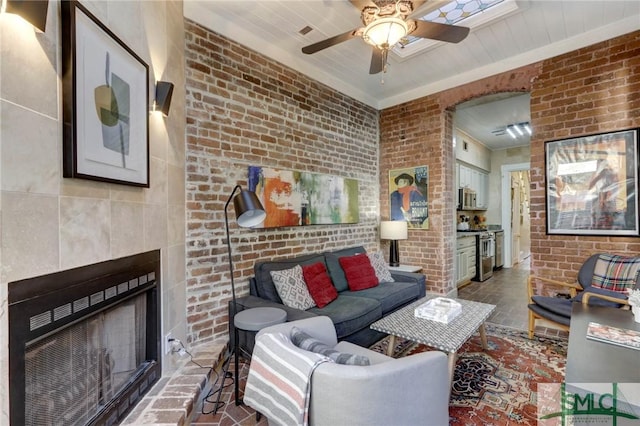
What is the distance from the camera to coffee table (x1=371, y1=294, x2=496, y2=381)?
1.95m

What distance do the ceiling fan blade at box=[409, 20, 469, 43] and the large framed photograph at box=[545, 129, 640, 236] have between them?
6.69ft

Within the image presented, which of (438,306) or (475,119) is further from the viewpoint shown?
(475,119)

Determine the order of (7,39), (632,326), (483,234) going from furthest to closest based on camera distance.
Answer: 1. (483,234)
2. (632,326)
3. (7,39)

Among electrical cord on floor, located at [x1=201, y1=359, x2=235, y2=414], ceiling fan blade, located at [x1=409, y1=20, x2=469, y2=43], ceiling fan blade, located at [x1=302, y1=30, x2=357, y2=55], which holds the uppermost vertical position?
ceiling fan blade, located at [x1=302, y1=30, x2=357, y2=55]

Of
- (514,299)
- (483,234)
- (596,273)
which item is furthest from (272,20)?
(483,234)

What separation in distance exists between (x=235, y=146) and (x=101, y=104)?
4.78 feet

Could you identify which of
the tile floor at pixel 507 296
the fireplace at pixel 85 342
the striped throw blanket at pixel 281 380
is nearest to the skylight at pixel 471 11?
the striped throw blanket at pixel 281 380

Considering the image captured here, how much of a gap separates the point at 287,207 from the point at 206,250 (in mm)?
1025

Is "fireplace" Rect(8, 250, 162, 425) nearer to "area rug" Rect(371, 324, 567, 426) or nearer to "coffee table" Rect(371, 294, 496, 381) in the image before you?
"coffee table" Rect(371, 294, 496, 381)

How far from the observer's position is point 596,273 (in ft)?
9.09

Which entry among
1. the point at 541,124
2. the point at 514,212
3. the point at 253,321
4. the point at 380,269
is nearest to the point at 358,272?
the point at 380,269

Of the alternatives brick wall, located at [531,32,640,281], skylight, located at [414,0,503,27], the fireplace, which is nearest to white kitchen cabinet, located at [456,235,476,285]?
brick wall, located at [531,32,640,281]

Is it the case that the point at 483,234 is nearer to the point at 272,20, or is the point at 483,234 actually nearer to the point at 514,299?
the point at 514,299

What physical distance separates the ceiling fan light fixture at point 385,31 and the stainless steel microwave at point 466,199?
4500 mm
